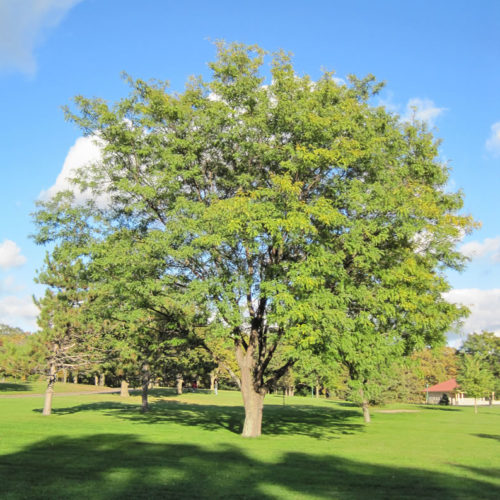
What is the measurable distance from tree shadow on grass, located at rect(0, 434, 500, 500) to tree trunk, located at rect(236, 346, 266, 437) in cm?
445

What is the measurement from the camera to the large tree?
17.2 m

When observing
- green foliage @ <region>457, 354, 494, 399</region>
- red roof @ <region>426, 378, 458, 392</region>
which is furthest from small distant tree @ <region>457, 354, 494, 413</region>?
red roof @ <region>426, 378, 458, 392</region>

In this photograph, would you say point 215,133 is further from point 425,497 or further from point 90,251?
point 425,497

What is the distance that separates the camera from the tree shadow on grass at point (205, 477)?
381 inches

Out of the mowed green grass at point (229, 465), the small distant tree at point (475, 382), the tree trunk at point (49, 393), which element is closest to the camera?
the mowed green grass at point (229, 465)

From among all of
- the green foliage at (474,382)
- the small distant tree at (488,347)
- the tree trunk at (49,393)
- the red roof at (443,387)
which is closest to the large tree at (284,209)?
the tree trunk at (49,393)

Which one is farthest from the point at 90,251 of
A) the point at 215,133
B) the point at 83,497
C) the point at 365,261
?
the point at 83,497

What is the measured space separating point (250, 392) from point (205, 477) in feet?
31.7

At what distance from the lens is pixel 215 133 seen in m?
20.7

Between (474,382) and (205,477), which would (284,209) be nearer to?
(205,477)

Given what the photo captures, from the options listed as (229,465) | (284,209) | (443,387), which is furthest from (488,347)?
(229,465)

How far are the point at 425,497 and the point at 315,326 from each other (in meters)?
7.48

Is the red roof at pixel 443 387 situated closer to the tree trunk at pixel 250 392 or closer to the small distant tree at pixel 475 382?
the small distant tree at pixel 475 382

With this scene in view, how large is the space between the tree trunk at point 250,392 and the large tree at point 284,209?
82 mm
